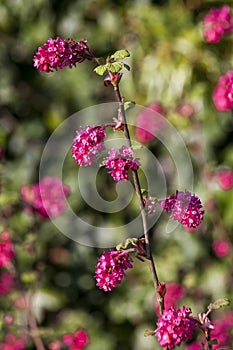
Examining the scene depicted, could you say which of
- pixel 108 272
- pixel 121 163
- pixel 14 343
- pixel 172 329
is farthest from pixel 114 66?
pixel 14 343

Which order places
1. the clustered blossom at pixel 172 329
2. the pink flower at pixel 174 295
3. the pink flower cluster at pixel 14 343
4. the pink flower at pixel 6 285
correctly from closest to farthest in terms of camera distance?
the clustered blossom at pixel 172 329, the pink flower cluster at pixel 14 343, the pink flower at pixel 6 285, the pink flower at pixel 174 295

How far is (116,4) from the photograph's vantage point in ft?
15.9

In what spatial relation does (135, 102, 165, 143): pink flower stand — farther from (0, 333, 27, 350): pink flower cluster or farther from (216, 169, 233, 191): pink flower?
(0, 333, 27, 350): pink flower cluster

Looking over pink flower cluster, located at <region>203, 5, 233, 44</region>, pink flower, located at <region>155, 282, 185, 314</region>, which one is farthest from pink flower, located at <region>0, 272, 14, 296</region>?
pink flower cluster, located at <region>203, 5, 233, 44</region>

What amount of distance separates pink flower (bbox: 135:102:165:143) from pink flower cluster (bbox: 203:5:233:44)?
2.04ft

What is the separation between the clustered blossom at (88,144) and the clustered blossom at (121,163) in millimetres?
39

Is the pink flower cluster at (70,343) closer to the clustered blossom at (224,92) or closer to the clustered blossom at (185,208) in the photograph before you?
the clustered blossom at (224,92)

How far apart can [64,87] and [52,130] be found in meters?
0.32

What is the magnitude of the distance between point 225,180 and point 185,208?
2407mm

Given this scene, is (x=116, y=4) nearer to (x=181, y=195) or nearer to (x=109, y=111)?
(x=109, y=111)

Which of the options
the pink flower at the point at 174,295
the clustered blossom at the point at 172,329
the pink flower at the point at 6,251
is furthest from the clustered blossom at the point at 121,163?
the pink flower at the point at 174,295

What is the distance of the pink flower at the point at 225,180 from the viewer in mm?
4137

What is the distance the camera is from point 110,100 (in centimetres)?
506

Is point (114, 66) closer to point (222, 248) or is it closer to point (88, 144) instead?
point (88, 144)
